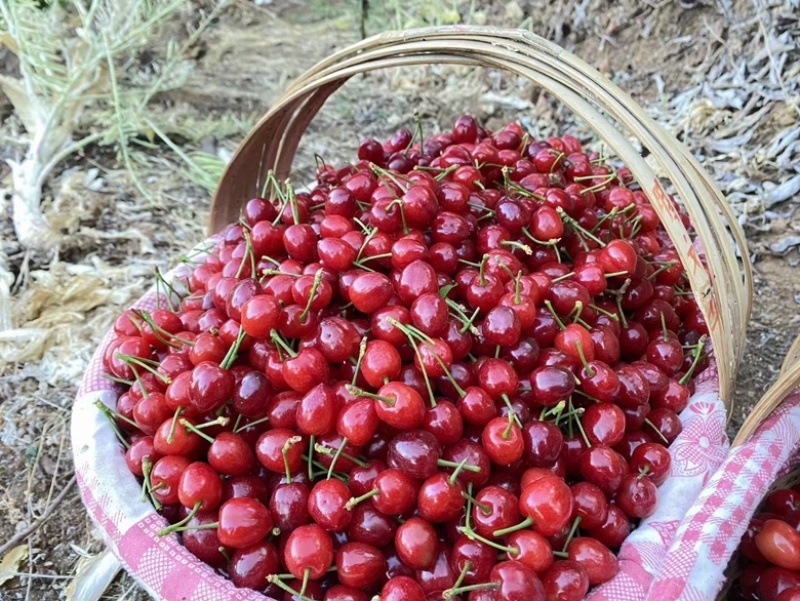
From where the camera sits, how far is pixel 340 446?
1050mm

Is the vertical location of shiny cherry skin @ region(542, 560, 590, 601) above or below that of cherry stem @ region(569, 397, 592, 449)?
below

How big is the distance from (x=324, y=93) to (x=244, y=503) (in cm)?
106

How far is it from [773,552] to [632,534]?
0.25 m

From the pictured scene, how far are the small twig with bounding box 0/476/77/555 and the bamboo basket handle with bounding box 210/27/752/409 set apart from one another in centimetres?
117

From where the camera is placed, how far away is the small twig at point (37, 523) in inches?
62.8

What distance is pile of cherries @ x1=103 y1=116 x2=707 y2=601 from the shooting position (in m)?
0.99

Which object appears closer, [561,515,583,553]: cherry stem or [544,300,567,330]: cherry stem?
[561,515,583,553]: cherry stem

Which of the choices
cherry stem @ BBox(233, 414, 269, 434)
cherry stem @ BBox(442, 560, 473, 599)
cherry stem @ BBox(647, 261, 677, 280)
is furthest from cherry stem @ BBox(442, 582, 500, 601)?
cherry stem @ BBox(647, 261, 677, 280)

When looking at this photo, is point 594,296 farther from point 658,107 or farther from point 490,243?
point 658,107

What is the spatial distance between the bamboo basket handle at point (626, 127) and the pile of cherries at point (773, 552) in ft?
0.69

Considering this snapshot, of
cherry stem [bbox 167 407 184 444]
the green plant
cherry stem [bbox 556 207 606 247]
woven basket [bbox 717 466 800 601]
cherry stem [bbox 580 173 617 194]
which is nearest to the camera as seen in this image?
cherry stem [bbox 167 407 184 444]

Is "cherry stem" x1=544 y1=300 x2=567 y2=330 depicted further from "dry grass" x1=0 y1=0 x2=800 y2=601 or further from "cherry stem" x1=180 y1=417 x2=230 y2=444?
"dry grass" x1=0 y1=0 x2=800 y2=601

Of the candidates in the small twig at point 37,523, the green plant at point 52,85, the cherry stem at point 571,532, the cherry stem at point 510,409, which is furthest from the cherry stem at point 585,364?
the green plant at point 52,85

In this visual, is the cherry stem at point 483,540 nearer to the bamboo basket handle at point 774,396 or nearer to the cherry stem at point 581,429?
the cherry stem at point 581,429
